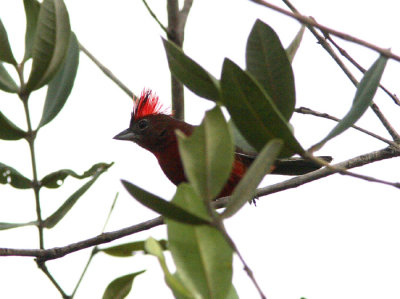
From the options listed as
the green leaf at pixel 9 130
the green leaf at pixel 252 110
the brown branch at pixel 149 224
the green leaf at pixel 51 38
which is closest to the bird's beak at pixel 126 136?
the brown branch at pixel 149 224

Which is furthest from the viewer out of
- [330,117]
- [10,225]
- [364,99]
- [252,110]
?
[330,117]

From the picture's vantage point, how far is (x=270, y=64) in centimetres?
163

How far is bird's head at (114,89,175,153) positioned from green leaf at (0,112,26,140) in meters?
3.27

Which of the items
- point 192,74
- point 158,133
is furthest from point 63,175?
point 158,133

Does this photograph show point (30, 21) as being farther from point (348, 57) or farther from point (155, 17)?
point (348, 57)

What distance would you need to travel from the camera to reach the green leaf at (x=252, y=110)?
58.4 inches

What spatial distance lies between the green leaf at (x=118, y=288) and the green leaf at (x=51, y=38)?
55 cm

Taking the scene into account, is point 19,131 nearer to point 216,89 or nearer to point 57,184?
point 57,184

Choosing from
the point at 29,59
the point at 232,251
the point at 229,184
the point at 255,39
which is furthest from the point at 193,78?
the point at 229,184

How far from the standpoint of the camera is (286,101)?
1649 millimetres

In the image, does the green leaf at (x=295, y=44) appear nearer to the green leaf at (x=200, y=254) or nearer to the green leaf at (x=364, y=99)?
the green leaf at (x=364, y=99)

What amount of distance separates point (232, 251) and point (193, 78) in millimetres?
381

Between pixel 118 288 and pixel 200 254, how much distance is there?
588 mm

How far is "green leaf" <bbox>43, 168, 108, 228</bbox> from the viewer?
206 centimetres
